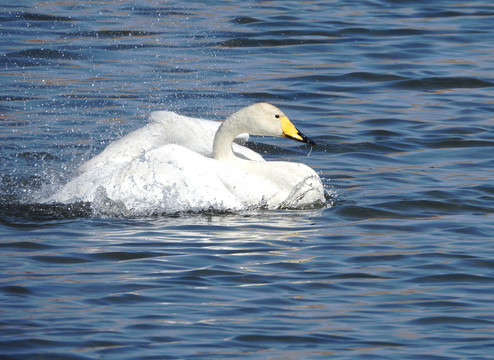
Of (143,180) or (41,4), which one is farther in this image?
(41,4)

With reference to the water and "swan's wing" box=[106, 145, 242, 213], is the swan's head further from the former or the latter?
the water

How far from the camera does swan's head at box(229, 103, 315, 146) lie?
29.8 ft

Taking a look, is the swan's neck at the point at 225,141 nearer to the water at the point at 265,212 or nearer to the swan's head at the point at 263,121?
the swan's head at the point at 263,121

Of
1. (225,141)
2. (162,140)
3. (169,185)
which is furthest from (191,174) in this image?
(162,140)

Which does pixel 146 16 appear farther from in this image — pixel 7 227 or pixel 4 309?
pixel 4 309

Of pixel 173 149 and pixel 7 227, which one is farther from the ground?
pixel 173 149

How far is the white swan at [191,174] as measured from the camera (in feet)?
28.0

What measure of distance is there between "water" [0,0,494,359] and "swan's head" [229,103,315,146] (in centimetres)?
74

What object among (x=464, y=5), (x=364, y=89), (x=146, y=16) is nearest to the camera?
(x=364, y=89)

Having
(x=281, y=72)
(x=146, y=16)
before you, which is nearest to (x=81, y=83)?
(x=281, y=72)

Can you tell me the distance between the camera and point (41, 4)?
19.4 metres

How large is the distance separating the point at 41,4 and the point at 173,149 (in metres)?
11.6

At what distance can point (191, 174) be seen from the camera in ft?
27.9

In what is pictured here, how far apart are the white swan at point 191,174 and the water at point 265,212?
0.15 meters
